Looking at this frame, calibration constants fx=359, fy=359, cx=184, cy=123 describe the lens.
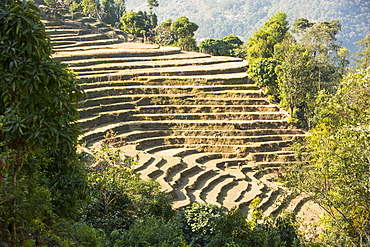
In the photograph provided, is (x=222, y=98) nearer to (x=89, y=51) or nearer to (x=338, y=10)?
(x=89, y=51)

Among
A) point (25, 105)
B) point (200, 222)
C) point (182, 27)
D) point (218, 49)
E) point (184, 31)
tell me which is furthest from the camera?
point (218, 49)

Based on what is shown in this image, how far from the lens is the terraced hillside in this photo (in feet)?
55.9

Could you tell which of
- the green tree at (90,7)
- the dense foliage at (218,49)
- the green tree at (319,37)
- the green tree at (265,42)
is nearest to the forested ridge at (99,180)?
the green tree at (265,42)

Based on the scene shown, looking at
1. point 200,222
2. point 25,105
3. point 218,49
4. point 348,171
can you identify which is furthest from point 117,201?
point 218,49

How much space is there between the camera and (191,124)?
74.5 feet

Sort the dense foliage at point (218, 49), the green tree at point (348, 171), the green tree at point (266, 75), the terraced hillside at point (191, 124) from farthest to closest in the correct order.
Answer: the dense foliage at point (218, 49) → the green tree at point (266, 75) → the terraced hillside at point (191, 124) → the green tree at point (348, 171)

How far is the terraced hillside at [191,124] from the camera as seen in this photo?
55.9 feet

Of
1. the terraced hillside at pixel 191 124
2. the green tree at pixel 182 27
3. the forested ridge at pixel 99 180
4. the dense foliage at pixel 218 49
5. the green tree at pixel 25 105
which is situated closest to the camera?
the green tree at pixel 25 105

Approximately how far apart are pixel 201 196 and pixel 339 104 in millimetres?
8584

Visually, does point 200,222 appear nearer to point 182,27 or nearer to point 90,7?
point 182,27

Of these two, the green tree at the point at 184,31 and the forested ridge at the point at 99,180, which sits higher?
the green tree at the point at 184,31

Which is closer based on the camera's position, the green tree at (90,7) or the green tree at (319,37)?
the green tree at (319,37)

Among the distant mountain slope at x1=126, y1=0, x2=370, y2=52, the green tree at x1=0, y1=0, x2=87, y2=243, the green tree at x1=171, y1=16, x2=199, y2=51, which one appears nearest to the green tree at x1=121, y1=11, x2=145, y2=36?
the green tree at x1=171, y1=16, x2=199, y2=51

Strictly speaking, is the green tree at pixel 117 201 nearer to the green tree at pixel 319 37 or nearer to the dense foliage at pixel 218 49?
the dense foliage at pixel 218 49
